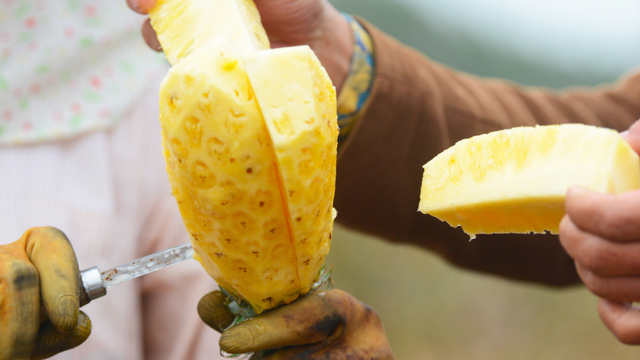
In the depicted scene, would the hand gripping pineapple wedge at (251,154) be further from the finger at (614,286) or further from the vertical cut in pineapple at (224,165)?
the finger at (614,286)

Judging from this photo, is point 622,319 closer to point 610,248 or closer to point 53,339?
point 610,248

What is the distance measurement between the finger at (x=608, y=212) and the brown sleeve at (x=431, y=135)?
24.9 inches

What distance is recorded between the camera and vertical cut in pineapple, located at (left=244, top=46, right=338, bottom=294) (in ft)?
1.20

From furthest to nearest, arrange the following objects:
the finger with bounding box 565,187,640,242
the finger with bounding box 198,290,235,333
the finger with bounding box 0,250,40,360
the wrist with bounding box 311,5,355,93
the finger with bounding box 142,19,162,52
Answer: the wrist with bounding box 311,5,355,93 < the finger with bounding box 142,19,162,52 < the finger with bounding box 198,290,235,333 < the finger with bounding box 0,250,40,360 < the finger with bounding box 565,187,640,242

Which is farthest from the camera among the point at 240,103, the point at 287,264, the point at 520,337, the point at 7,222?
the point at 520,337

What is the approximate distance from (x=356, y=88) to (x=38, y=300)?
693 millimetres

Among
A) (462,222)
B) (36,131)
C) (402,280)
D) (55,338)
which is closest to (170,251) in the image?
(55,338)

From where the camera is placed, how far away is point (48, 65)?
2.64 ft

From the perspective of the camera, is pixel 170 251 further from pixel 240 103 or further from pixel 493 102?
pixel 493 102

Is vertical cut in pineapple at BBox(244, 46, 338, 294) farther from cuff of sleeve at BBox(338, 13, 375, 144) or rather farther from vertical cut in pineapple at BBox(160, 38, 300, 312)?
cuff of sleeve at BBox(338, 13, 375, 144)

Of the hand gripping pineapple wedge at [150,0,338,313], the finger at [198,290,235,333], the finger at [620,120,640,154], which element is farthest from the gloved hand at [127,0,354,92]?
the finger at [620,120,640,154]

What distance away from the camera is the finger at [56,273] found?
44 centimetres

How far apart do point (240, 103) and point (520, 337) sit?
218cm

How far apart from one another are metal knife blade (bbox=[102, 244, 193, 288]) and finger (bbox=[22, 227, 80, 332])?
4 cm
